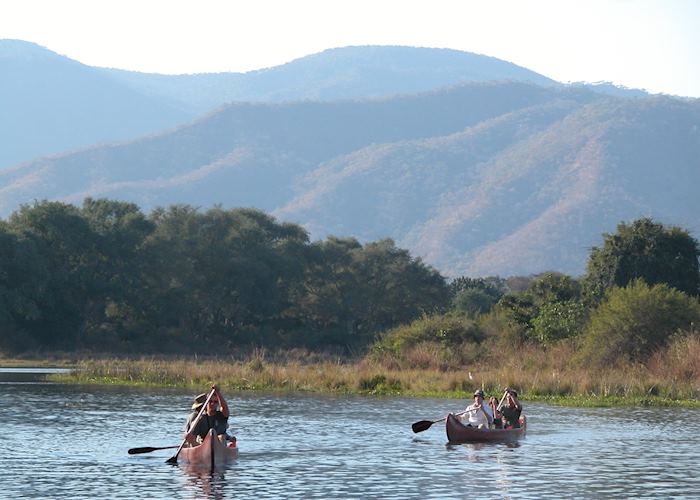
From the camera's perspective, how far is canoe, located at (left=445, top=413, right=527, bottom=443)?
140ft

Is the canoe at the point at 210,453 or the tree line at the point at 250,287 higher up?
the tree line at the point at 250,287

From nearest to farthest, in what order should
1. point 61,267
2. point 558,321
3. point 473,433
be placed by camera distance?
point 473,433, point 558,321, point 61,267

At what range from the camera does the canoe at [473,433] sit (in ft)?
140

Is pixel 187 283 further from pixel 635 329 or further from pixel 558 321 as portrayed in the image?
pixel 635 329

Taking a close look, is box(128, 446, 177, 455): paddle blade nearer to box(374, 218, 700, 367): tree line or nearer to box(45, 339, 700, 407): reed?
box(45, 339, 700, 407): reed

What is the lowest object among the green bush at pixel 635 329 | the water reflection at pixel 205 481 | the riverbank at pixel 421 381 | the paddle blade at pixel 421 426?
the water reflection at pixel 205 481

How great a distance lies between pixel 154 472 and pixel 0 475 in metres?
3.97

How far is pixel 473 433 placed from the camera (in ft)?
142

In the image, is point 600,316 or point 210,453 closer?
point 210,453

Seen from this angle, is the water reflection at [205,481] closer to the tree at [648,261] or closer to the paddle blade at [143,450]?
the paddle blade at [143,450]

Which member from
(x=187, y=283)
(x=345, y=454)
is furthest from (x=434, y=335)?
(x=187, y=283)

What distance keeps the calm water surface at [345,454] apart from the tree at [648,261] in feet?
87.2

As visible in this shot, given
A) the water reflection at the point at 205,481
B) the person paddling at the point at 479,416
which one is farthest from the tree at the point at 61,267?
the water reflection at the point at 205,481

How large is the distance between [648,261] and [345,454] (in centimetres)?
4666
